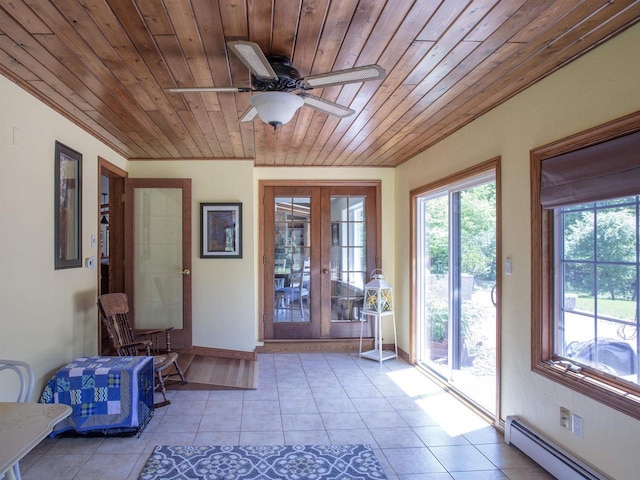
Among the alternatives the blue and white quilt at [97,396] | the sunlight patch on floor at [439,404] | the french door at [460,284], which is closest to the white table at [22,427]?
the blue and white quilt at [97,396]

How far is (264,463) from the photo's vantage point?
2648 mm

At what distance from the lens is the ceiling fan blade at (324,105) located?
244cm

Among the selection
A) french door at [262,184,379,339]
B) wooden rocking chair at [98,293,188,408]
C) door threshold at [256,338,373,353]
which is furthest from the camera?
french door at [262,184,379,339]

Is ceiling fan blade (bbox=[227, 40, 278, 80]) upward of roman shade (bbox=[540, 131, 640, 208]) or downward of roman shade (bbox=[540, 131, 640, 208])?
upward

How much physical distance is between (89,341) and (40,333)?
0.86m

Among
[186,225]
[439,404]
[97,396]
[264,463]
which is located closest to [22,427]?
[264,463]

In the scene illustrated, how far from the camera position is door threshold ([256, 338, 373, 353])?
5359 millimetres

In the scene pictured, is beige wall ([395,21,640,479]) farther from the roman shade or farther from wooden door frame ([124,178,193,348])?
wooden door frame ([124,178,193,348])

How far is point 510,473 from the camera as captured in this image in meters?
2.54

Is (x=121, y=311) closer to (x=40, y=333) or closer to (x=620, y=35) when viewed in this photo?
(x=40, y=333)

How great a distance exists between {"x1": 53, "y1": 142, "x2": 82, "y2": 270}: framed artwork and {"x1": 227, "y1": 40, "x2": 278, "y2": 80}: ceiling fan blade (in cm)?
209

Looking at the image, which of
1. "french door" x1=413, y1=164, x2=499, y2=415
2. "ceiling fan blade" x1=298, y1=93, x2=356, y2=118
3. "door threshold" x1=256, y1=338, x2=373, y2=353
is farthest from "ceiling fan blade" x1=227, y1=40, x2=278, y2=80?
"door threshold" x1=256, y1=338, x2=373, y2=353

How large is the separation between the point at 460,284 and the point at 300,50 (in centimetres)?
261

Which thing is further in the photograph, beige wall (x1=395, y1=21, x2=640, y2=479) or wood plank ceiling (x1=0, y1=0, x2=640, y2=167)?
beige wall (x1=395, y1=21, x2=640, y2=479)
